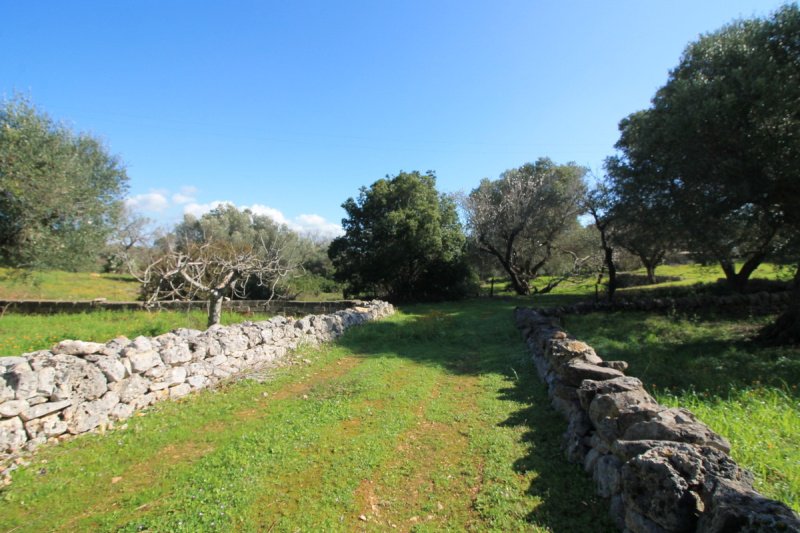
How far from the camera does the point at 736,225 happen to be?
10883 mm

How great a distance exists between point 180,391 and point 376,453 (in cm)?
417

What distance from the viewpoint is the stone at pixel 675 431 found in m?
3.36

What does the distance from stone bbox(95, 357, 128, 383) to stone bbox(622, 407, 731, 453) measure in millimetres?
6755

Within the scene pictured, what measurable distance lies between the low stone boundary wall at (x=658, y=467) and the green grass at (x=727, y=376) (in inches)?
28.0

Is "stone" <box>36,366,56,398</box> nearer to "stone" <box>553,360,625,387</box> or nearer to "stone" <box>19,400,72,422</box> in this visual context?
"stone" <box>19,400,72,422</box>

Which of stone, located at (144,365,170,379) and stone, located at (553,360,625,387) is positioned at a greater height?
stone, located at (553,360,625,387)

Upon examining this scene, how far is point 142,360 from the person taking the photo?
626 centimetres

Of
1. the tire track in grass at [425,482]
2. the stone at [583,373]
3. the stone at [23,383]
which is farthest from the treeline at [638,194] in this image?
the tire track in grass at [425,482]

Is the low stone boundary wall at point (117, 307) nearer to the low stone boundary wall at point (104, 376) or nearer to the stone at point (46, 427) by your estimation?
the low stone boundary wall at point (104, 376)

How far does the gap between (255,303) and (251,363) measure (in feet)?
36.6

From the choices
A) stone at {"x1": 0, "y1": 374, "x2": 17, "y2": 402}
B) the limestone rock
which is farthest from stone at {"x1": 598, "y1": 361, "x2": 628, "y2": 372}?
stone at {"x1": 0, "y1": 374, "x2": 17, "y2": 402}

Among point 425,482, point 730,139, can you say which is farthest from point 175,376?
point 730,139

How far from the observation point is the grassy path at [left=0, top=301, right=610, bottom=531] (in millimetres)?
3570

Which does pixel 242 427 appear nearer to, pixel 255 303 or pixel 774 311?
pixel 255 303
